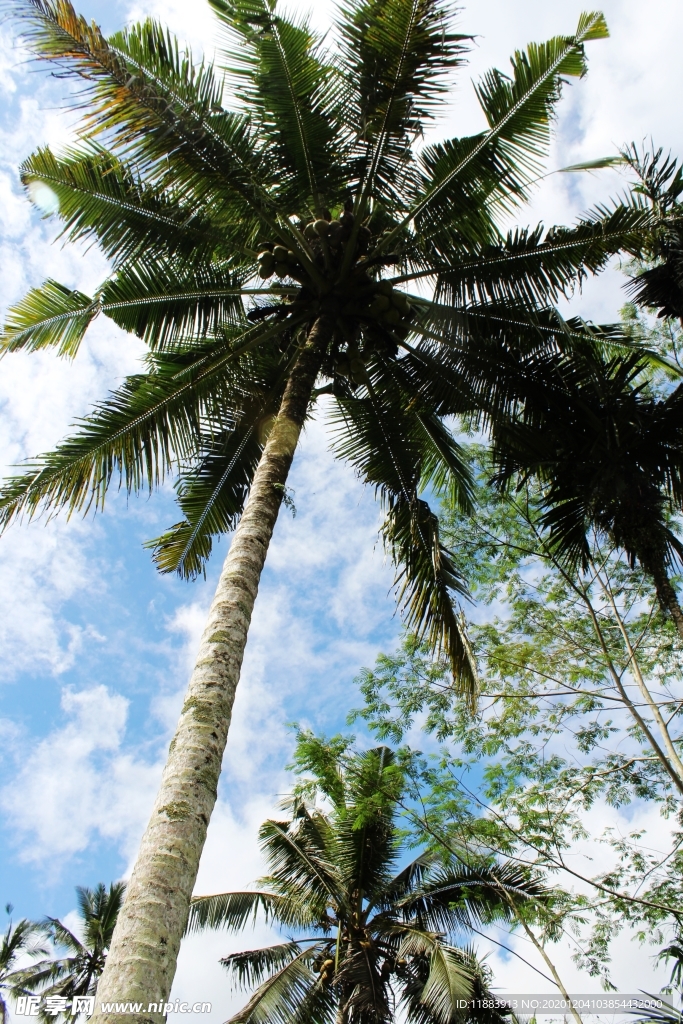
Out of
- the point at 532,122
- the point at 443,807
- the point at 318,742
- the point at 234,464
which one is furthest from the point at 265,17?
the point at 443,807

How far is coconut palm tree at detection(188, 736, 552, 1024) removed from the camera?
10.4 m

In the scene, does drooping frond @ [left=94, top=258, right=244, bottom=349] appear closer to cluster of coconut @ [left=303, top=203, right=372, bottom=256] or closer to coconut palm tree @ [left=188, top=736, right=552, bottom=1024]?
cluster of coconut @ [left=303, top=203, right=372, bottom=256]

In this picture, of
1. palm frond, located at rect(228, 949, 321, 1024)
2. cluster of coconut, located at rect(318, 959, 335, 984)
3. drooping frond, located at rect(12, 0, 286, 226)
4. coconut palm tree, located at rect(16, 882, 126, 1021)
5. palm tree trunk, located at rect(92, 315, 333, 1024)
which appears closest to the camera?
palm tree trunk, located at rect(92, 315, 333, 1024)

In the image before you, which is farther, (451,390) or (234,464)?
(234,464)

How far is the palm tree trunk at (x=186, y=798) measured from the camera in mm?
2826

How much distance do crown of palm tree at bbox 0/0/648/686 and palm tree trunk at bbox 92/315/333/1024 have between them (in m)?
1.98

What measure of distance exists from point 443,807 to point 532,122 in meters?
9.76

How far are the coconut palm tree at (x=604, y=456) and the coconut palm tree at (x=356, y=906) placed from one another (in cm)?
644

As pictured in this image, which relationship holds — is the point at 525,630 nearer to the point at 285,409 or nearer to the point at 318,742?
the point at 318,742

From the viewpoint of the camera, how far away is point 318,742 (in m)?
12.0

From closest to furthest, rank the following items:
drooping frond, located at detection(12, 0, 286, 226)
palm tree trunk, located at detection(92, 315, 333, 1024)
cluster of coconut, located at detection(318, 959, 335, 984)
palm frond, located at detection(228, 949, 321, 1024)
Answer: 1. palm tree trunk, located at detection(92, 315, 333, 1024)
2. drooping frond, located at detection(12, 0, 286, 226)
3. palm frond, located at detection(228, 949, 321, 1024)
4. cluster of coconut, located at detection(318, 959, 335, 984)

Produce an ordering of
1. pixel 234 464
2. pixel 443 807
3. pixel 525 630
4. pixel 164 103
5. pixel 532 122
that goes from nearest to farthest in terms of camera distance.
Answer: pixel 164 103 → pixel 532 122 → pixel 234 464 → pixel 443 807 → pixel 525 630

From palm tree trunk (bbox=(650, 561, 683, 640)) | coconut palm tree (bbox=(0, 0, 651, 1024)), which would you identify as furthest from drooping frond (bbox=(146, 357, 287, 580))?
palm tree trunk (bbox=(650, 561, 683, 640))

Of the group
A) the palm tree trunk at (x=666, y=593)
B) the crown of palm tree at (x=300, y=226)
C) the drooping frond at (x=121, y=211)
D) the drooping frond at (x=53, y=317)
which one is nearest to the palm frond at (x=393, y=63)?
the crown of palm tree at (x=300, y=226)
